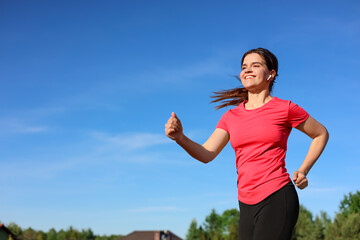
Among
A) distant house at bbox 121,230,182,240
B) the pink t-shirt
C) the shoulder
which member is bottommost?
the pink t-shirt

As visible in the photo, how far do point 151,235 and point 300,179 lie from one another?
75.9 metres

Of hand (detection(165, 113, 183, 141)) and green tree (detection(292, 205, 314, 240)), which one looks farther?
green tree (detection(292, 205, 314, 240))

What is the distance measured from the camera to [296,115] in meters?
3.89

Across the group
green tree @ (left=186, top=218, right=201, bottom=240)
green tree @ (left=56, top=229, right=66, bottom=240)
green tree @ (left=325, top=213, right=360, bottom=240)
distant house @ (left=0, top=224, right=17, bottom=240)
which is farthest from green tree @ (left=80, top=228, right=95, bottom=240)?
green tree @ (left=325, top=213, right=360, bottom=240)

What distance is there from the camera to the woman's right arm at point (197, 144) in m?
3.62

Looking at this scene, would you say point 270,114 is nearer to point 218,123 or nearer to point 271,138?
point 271,138

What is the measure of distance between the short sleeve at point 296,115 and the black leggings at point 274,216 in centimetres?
60

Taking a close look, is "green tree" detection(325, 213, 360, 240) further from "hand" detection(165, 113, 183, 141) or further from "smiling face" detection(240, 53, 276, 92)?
"hand" detection(165, 113, 183, 141)

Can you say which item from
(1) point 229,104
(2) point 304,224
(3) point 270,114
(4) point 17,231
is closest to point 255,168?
(3) point 270,114

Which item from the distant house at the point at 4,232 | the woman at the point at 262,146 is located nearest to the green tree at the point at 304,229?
the distant house at the point at 4,232

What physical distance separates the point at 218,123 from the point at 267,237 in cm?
132

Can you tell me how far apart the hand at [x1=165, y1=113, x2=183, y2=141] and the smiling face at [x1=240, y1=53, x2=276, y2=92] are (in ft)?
2.87

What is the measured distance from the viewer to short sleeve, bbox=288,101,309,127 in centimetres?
387

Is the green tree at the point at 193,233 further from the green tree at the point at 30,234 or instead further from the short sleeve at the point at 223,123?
the short sleeve at the point at 223,123
